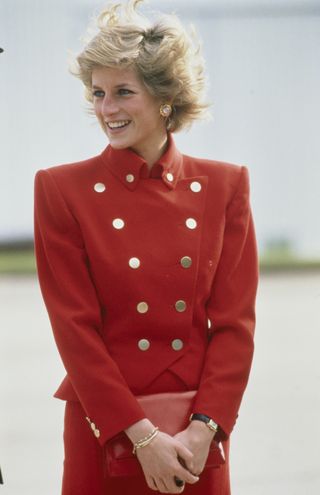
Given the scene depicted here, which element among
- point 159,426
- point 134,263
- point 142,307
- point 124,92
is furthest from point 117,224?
point 159,426

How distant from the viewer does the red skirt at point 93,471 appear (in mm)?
2160

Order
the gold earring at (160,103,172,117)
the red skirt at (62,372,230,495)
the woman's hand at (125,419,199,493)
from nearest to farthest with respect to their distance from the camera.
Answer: the woman's hand at (125,419,199,493) → the red skirt at (62,372,230,495) → the gold earring at (160,103,172,117)

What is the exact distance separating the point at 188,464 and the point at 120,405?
0.20 metres

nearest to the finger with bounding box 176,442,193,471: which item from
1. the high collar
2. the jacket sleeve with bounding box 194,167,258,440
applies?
the jacket sleeve with bounding box 194,167,258,440

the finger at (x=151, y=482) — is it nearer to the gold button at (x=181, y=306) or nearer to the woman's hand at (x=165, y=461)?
the woman's hand at (x=165, y=461)

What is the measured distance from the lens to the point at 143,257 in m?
2.19

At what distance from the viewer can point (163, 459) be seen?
2.05 m

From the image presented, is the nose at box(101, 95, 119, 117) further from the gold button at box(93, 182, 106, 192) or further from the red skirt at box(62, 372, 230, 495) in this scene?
the red skirt at box(62, 372, 230, 495)

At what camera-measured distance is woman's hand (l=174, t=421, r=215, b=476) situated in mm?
2084

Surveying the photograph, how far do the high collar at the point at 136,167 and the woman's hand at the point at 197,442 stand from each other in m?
0.58

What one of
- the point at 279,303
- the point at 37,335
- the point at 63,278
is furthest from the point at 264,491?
the point at 279,303

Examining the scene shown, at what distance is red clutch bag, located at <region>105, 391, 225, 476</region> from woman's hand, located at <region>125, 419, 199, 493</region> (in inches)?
1.1

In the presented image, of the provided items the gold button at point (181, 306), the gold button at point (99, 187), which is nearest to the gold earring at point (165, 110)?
the gold button at point (99, 187)

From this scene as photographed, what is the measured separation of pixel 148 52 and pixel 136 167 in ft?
0.90
